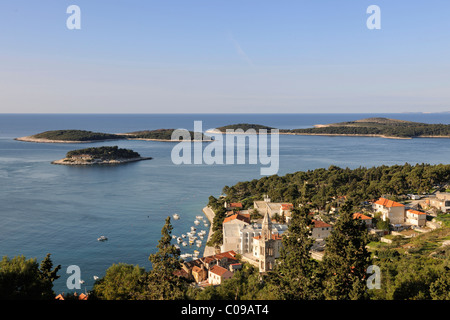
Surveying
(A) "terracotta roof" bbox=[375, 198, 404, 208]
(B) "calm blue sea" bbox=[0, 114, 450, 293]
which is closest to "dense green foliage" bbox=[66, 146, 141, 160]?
(B) "calm blue sea" bbox=[0, 114, 450, 293]

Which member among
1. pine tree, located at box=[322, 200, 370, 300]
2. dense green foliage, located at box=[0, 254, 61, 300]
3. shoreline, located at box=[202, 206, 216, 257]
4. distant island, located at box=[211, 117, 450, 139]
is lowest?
shoreline, located at box=[202, 206, 216, 257]

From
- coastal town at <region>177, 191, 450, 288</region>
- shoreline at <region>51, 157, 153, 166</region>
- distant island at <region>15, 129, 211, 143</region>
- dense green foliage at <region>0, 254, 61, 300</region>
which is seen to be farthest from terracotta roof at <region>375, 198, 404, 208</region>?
distant island at <region>15, 129, 211, 143</region>

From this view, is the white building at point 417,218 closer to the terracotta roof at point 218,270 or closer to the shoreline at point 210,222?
the shoreline at point 210,222

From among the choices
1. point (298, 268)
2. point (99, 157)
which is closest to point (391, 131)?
point (99, 157)

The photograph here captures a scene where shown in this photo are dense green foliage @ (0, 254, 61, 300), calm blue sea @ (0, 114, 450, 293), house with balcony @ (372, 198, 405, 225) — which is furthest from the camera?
house with balcony @ (372, 198, 405, 225)

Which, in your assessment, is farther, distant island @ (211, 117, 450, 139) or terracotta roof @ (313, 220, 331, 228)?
distant island @ (211, 117, 450, 139)

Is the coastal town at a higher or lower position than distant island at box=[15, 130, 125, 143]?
lower

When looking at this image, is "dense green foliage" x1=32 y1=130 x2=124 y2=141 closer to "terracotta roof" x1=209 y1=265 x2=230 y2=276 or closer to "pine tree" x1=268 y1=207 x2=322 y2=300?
"terracotta roof" x1=209 y1=265 x2=230 y2=276

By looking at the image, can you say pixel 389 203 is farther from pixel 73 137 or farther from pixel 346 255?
pixel 73 137

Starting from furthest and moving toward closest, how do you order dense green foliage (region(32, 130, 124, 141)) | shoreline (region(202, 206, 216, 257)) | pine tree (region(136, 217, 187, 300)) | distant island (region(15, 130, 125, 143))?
dense green foliage (region(32, 130, 124, 141))
distant island (region(15, 130, 125, 143))
shoreline (region(202, 206, 216, 257))
pine tree (region(136, 217, 187, 300))
